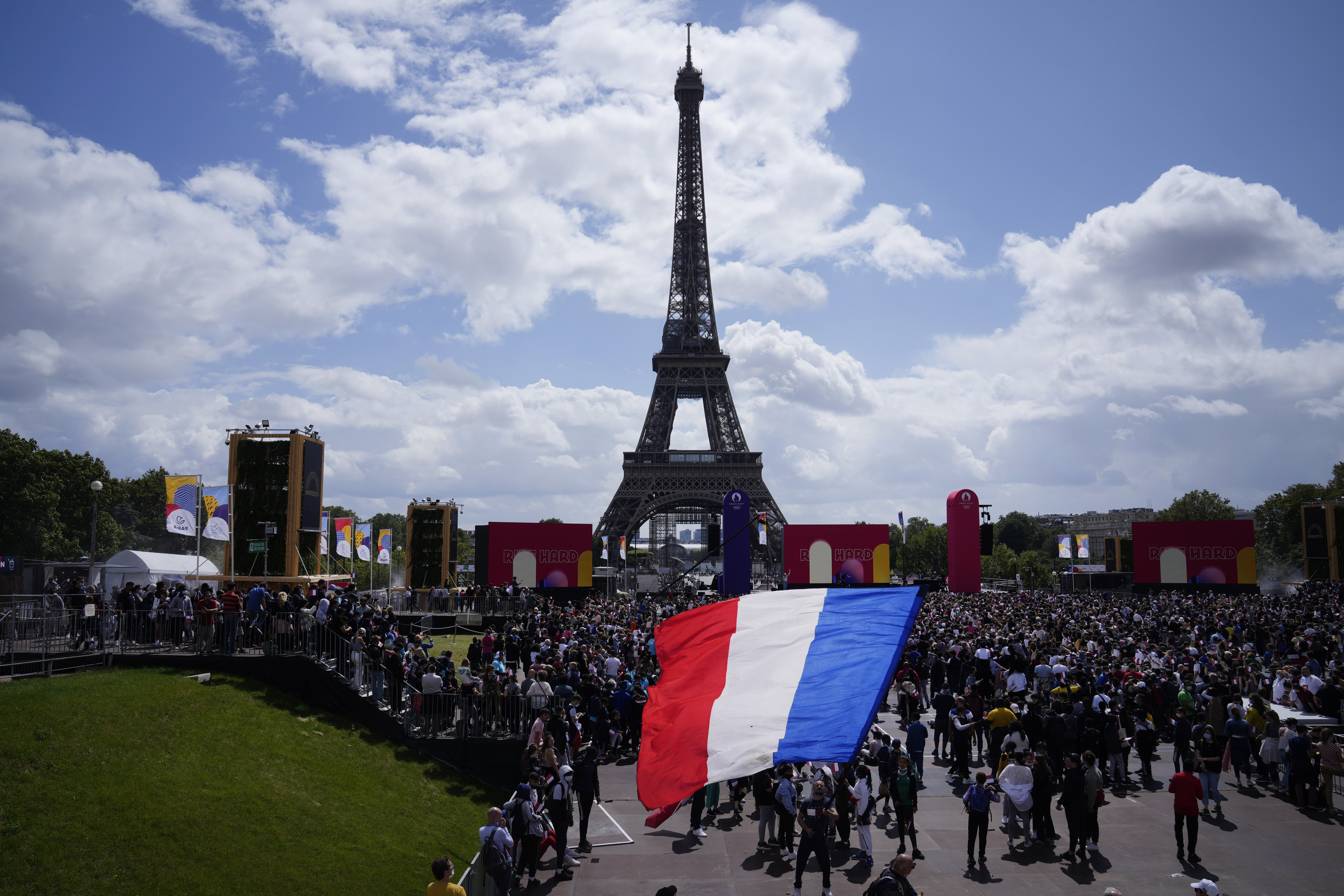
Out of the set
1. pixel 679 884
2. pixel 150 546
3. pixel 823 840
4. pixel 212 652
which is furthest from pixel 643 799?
pixel 150 546

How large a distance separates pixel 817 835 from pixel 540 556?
33.6 metres

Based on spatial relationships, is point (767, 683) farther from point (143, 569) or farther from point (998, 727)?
point (143, 569)

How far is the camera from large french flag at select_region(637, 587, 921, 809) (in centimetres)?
611

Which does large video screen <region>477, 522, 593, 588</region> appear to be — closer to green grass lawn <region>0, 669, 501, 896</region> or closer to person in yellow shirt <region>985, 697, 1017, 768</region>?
green grass lawn <region>0, 669, 501, 896</region>

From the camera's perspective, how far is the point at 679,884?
34.4 feet

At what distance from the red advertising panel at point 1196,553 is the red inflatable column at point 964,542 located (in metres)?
14.1

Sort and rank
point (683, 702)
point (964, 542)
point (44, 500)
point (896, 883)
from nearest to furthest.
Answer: point (896, 883)
point (683, 702)
point (964, 542)
point (44, 500)

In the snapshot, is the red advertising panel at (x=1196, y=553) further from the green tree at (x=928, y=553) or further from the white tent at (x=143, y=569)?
the white tent at (x=143, y=569)

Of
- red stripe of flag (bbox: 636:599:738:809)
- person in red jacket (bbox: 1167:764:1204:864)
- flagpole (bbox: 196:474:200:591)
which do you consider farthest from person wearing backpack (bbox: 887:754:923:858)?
flagpole (bbox: 196:474:200:591)

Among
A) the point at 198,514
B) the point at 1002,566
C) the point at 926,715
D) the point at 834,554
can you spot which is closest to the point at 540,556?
the point at 834,554

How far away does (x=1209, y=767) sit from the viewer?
12844 mm

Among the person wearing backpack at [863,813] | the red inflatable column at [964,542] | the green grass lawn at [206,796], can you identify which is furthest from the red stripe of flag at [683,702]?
the red inflatable column at [964,542]

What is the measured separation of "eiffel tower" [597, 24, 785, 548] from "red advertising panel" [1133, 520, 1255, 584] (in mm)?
27365

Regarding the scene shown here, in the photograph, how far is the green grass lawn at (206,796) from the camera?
10305 mm
